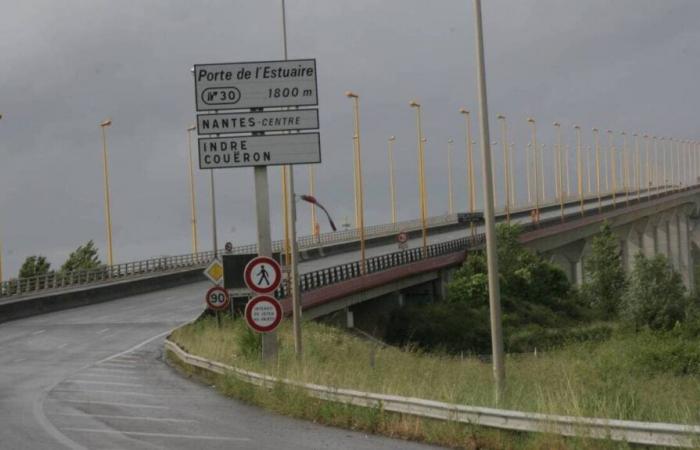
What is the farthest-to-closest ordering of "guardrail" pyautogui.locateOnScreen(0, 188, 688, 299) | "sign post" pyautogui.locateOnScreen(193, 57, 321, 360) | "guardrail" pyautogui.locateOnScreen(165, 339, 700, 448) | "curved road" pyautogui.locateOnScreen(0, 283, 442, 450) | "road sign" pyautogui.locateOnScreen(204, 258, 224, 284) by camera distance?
"guardrail" pyautogui.locateOnScreen(0, 188, 688, 299) < "road sign" pyautogui.locateOnScreen(204, 258, 224, 284) < "sign post" pyautogui.locateOnScreen(193, 57, 321, 360) < "curved road" pyautogui.locateOnScreen(0, 283, 442, 450) < "guardrail" pyautogui.locateOnScreen(165, 339, 700, 448)

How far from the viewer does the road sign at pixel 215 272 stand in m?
36.2

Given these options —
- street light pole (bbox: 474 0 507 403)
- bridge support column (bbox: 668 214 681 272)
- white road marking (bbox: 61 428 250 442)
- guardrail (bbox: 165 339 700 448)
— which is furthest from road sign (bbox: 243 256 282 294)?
bridge support column (bbox: 668 214 681 272)

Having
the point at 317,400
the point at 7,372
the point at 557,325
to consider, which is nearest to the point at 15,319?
the point at 7,372

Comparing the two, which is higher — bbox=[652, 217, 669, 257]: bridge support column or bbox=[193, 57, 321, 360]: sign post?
bbox=[193, 57, 321, 360]: sign post

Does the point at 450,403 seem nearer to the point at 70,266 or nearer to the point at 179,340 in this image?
the point at 179,340

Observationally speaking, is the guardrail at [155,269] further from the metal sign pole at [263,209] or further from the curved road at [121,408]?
the metal sign pole at [263,209]

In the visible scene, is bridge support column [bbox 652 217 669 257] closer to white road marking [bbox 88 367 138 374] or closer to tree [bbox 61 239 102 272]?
tree [bbox 61 239 102 272]

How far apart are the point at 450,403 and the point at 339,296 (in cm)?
4470

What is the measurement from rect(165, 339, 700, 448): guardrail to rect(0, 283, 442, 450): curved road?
541mm

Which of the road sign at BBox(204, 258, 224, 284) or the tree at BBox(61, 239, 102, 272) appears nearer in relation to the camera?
the road sign at BBox(204, 258, 224, 284)

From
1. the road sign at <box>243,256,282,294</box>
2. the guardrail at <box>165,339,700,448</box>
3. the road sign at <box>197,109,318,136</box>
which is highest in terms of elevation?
the road sign at <box>197,109,318,136</box>

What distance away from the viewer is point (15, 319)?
51.6 m

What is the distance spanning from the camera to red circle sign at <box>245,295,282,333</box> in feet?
65.8

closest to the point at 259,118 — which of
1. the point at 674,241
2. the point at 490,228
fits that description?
the point at 490,228
